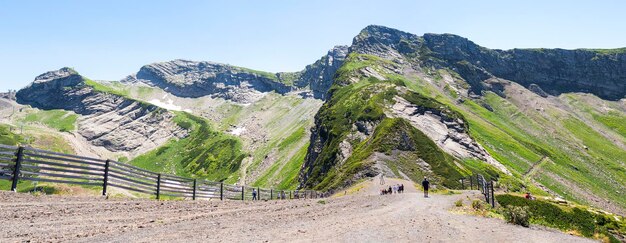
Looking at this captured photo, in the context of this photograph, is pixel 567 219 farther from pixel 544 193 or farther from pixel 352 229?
pixel 544 193

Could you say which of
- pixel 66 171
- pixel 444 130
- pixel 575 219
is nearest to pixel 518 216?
pixel 575 219

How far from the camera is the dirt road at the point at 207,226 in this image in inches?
469

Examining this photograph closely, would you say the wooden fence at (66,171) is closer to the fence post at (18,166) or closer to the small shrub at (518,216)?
the fence post at (18,166)

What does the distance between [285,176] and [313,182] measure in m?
52.4

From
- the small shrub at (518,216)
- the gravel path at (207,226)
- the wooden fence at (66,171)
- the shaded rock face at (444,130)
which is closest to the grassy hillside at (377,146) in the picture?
the shaded rock face at (444,130)

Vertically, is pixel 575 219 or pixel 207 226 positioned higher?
pixel 207 226

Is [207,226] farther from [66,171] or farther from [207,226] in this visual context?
[66,171]

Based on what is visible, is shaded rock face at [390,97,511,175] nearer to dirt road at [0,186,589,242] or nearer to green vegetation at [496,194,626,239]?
green vegetation at [496,194,626,239]

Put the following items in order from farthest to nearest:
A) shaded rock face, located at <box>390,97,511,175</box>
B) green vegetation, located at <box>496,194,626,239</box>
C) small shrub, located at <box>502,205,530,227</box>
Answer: shaded rock face, located at <box>390,97,511,175</box> < green vegetation, located at <box>496,194,626,239</box> < small shrub, located at <box>502,205,530,227</box>

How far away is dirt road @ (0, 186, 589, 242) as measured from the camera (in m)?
11.9

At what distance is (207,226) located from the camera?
1456 cm

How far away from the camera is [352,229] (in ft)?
49.2

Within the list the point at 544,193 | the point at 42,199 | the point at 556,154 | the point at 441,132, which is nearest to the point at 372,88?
the point at 441,132

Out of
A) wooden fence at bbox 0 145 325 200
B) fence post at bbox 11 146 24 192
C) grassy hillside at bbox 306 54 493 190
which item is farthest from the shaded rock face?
fence post at bbox 11 146 24 192
